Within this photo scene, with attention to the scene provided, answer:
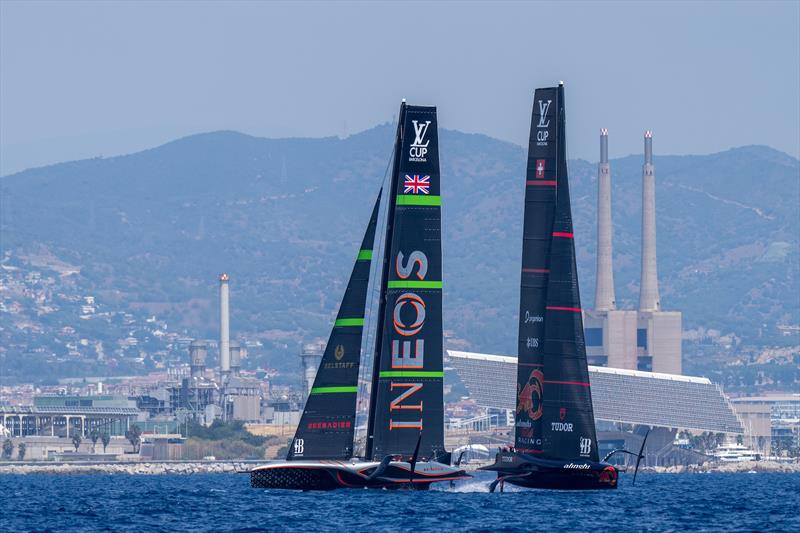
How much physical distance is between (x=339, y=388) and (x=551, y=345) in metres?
7.07

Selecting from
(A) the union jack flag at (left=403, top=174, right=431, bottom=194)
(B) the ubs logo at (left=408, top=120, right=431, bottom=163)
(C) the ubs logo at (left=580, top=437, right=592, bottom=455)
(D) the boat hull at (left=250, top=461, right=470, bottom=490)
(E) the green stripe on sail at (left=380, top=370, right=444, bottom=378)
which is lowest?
(D) the boat hull at (left=250, top=461, right=470, bottom=490)

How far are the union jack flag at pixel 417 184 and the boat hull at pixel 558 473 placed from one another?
9566 mm

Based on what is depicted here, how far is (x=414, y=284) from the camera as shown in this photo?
204 ft

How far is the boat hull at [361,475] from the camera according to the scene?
202 feet

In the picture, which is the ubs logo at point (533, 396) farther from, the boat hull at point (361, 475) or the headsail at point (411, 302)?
the headsail at point (411, 302)

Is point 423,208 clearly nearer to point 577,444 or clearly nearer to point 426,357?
point 426,357

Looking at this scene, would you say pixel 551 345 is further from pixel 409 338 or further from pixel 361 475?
pixel 361 475

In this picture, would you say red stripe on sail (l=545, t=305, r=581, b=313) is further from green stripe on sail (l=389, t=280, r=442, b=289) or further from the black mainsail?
green stripe on sail (l=389, t=280, r=442, b=289)

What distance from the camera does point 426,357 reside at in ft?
204

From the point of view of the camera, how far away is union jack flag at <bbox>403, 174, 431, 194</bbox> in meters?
61.9

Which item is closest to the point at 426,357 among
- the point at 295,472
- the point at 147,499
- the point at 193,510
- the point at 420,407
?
the point at 420,407

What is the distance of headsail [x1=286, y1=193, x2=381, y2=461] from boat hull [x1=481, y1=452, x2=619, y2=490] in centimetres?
572

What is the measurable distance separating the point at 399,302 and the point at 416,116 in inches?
233

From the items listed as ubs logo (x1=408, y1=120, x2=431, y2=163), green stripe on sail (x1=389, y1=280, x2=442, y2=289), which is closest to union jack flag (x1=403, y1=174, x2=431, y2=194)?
ubs logo (x1=408, y1=120, x2=431, y2=163)
